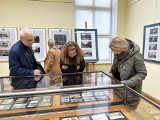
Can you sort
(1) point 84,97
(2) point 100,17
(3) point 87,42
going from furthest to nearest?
(2) point 100,17 → (3) point 87,42 → (1) point 84,97

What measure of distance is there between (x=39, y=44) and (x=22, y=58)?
2.15 m

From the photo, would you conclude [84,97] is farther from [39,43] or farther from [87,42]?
[39,43]

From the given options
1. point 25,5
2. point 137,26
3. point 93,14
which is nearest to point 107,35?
point 93,14

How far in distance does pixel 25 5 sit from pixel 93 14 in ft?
6.93

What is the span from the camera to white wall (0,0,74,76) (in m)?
3.86

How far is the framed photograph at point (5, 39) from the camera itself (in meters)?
3.89

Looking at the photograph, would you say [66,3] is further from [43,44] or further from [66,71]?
[66,71]

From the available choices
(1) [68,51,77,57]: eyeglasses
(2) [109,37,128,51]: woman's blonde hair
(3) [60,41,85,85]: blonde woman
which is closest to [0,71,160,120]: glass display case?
(2) [109,37,128,51]: woman's blonde hair

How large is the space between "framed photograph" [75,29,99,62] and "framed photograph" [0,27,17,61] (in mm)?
1649

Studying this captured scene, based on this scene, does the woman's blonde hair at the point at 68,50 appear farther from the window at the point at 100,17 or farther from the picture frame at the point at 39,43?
the window at the point at 100,17

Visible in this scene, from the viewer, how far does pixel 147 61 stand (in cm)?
379

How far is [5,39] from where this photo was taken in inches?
155

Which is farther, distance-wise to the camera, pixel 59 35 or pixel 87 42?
pixel 59 35

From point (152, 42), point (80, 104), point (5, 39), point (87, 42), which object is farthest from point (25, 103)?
point (152, 42)
